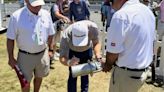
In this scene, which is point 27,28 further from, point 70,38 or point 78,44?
point 78,44

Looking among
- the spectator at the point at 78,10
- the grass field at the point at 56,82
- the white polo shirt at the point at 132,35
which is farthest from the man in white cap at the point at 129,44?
the spectator at the point at 78,10

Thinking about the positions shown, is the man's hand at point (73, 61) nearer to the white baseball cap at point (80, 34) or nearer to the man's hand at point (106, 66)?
the white baseball cap at point (80, 34)

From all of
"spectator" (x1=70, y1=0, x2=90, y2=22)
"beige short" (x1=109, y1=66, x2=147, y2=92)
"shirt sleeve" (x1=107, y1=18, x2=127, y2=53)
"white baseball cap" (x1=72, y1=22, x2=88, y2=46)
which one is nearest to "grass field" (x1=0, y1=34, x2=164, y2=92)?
"spectator" (x1=70, y1=0, x2=90, y2=22)

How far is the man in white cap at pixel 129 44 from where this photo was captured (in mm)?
3740

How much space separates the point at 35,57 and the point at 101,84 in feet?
7.41

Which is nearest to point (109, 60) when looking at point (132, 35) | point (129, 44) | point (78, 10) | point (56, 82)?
point (129, 44)

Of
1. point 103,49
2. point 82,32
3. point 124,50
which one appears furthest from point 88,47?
point 103,49

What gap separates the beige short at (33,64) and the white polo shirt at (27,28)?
0.41ft

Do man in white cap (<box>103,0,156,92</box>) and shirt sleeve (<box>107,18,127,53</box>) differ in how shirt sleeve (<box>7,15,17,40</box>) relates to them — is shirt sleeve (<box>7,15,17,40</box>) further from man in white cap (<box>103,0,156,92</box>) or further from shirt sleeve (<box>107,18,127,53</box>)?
shirt sleeve (<box>107,18,127,53</box>)

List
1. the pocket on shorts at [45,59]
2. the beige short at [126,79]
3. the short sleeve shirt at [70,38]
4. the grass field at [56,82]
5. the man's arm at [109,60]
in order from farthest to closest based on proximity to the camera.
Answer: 1. the grass field at [56,82]
2. the pocket on shorts at [45,59]
3. the short sleeve shirt at [70,38]
4. the beige short at [126,79]
5. the man's arm at [109,60]

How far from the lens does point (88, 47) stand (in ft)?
17.6

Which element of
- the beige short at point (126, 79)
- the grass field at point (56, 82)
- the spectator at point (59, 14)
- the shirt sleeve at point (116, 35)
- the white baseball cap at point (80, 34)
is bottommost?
the grass field at point (56, 82)

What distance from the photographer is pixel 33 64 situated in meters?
5.46

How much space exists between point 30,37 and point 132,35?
6.05 feet
